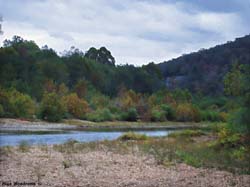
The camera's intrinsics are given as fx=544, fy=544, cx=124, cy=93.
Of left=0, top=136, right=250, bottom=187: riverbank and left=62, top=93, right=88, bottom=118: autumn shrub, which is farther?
left=62, top=93, right=88, bottom=118: autumn shrub

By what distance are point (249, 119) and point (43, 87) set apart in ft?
271

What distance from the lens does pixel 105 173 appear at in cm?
1695

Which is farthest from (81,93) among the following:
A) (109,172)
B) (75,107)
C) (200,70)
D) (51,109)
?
(109,172)

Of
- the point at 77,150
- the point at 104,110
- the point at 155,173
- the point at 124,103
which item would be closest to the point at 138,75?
the point at 124,103

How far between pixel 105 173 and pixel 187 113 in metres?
85.6

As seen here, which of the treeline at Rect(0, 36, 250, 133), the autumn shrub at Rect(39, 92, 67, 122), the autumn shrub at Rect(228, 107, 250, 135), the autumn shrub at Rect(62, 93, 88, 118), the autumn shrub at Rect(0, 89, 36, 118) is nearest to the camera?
the autumn shrub at Rect(228, 107, 250, 135)

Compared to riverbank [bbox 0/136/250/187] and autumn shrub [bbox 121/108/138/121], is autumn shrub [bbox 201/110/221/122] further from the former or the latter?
riverbank [bbox 0/136/250/187]

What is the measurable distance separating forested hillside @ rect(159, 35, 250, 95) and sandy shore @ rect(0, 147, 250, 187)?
3166 inches

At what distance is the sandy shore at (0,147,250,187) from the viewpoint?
14477mm

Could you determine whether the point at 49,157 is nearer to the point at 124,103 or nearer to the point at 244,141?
the point at 244,141

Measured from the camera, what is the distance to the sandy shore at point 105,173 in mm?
14477

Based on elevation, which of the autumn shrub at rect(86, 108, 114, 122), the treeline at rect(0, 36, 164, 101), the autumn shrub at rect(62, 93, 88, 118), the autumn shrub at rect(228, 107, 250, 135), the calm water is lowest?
the calm water

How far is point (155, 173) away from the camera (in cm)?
1714

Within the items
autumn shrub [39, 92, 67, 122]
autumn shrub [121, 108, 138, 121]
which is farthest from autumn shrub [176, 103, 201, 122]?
autumn shrub [39, 92, 67, 122]
